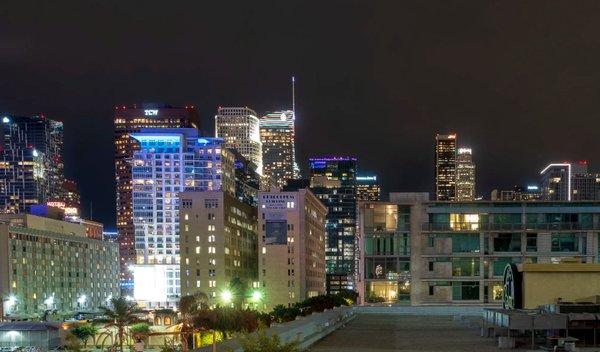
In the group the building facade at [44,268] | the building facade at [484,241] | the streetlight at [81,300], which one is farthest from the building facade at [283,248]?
the building facade at [484,241]

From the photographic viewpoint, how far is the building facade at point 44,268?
145500 millimetres

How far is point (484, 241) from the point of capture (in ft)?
229

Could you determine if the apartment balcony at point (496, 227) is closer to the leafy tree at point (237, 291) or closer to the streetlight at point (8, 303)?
the leafy tree at point (237, 291)

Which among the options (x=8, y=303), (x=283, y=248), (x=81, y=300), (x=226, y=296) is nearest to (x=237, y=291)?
(x=226, y=296)

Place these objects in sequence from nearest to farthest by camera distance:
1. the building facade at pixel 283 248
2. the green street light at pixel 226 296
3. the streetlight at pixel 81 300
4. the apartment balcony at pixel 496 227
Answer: the apartment balcony at pixel 496 227 → the green street light at pixel 226 296 → the building facade at pixel 283 248 → the streetlight at pixel 81 300

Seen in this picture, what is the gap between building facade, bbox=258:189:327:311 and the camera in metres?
150

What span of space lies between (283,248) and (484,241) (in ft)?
A: 283

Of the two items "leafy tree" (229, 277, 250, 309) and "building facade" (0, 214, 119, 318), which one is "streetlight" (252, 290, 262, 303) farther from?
"building facade" (0, 214, 119, 318)

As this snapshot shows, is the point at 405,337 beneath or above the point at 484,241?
beneath

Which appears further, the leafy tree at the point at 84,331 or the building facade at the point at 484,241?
the leafy tree at the point at 84,331

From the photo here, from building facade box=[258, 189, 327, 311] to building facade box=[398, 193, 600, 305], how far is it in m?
81.2

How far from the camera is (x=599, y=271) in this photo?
43.1 meters

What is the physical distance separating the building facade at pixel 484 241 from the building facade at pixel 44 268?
3706 inches

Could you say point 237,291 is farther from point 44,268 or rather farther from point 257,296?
point 44,268
